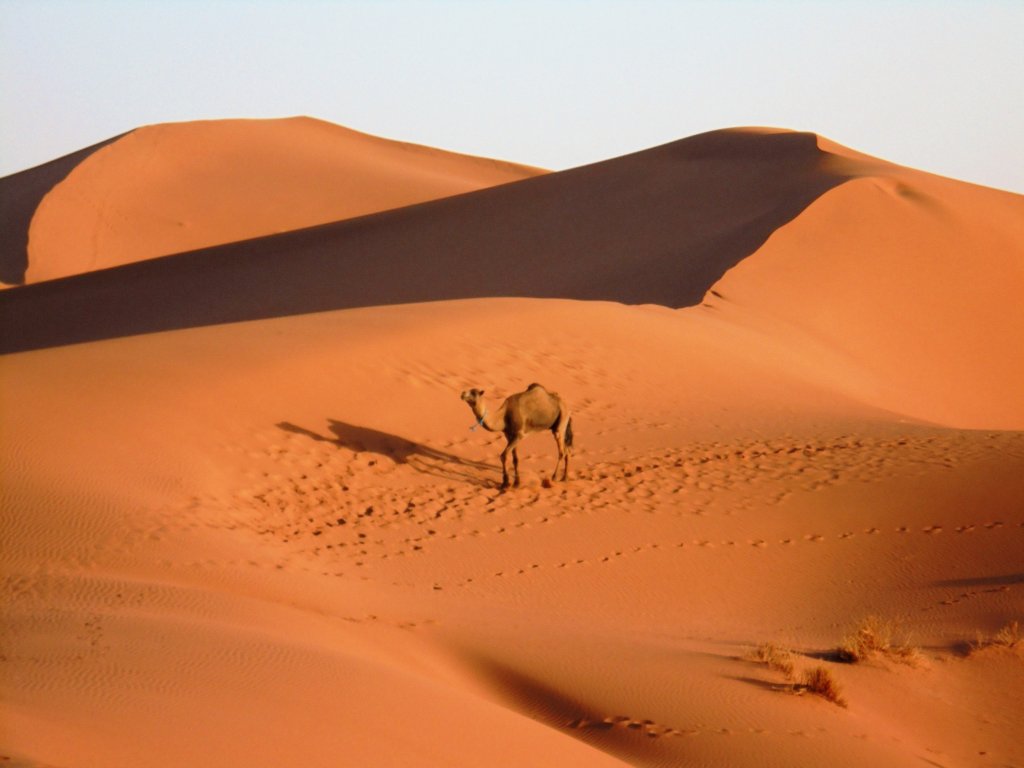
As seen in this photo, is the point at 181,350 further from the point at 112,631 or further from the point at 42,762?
the point at 42,762

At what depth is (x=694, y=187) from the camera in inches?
1565

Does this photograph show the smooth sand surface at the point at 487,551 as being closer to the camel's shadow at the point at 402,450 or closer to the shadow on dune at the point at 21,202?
the camel's shadow at the point at 402,450

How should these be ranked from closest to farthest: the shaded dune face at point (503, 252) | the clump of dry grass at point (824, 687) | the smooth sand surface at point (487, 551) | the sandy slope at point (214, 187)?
the smooth sand surface at point (487, 551) → the clump of dry grass at point (824, 687) → the shaded dune face at point (503, 252) → the sandy slope at point (214, 187)

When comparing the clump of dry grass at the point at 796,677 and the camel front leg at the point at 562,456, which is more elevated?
the camel front leg at the point at 562,456

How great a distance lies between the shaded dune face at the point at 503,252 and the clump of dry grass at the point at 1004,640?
1916 cm

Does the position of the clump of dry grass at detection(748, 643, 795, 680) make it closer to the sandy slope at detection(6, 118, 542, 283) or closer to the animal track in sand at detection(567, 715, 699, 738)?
the animal track in sand at detection(567, 715, 699, 738)

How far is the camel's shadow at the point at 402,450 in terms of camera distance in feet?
48.5

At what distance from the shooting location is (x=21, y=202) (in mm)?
54031

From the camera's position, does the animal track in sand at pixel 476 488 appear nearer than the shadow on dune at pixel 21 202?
Yes

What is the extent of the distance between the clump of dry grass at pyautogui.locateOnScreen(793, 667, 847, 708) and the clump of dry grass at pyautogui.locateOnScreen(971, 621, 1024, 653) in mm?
1925

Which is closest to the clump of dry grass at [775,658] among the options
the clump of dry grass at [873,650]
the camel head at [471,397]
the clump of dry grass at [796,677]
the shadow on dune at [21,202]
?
the clump of dry grass at [796,677]

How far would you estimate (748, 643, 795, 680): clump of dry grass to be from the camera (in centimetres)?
880

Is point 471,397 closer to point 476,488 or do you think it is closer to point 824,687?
point 476,488

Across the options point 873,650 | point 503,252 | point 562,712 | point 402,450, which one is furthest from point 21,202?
point 562,712
